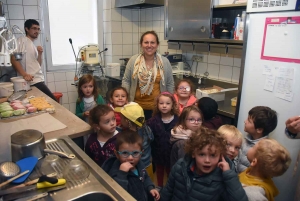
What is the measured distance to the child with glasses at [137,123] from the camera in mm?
1516

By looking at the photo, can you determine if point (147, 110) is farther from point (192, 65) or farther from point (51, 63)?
point (51, 63)

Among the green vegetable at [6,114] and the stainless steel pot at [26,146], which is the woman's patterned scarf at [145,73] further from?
the stainless steel pot at [26,146]

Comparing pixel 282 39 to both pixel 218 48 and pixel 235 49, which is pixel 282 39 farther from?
pixel 218 48

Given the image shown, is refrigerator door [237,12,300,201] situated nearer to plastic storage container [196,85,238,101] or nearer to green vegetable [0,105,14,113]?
plastic storage container [196,85,238,101]

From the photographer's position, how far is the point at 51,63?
347 cm

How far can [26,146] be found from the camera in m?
0.88

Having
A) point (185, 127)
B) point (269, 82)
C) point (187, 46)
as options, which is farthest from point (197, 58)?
point (185, 127)

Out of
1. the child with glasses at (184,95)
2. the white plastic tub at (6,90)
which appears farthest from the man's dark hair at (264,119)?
the white plastic tub at (6,90)

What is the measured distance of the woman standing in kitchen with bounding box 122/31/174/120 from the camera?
2.18 metres

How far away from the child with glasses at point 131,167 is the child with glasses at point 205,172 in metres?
0.16

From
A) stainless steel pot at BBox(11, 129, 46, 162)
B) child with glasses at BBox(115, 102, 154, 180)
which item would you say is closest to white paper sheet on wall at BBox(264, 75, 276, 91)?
child with glasses at BBox(115, 102, 154, 180)

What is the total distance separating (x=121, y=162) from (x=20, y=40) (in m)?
2.17

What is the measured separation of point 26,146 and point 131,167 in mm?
452

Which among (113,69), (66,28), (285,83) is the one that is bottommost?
(113,69)
